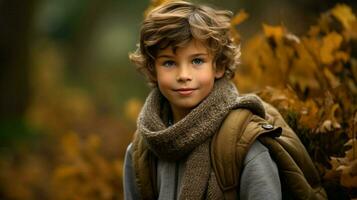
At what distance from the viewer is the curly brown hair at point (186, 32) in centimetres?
353

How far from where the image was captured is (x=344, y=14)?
15.1ft

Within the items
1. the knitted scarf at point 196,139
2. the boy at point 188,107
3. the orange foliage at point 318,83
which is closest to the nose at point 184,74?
the boy at point 188,107

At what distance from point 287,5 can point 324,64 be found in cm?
447

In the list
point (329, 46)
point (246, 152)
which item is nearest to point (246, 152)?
point (246, 152)

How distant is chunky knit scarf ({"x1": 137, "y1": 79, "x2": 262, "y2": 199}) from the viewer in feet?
11.4

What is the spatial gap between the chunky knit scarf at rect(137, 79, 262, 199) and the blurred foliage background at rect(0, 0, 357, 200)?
23.9 inches

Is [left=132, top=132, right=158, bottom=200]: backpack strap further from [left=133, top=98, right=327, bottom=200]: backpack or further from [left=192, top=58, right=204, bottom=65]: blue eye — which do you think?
[left=192, top=58, right=204, bottom=65]: blue eye

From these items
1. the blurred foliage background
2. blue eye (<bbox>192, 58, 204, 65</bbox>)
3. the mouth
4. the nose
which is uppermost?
blue eye (<bbox>192, 58, 204, 65</bbox>)

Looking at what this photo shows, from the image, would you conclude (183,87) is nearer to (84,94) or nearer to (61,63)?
(84,94)

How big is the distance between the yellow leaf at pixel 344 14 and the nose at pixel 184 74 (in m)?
1.36

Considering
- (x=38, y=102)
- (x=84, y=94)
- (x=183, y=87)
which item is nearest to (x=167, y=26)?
(x=183, y=87)

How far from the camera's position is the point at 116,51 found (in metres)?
28.4

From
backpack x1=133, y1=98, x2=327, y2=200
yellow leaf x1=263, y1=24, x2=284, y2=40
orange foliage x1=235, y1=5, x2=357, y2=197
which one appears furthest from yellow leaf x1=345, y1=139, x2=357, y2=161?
yellow leaf x1=263, y1=24, x2=284, y2=40

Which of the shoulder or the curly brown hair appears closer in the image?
the shoulder
